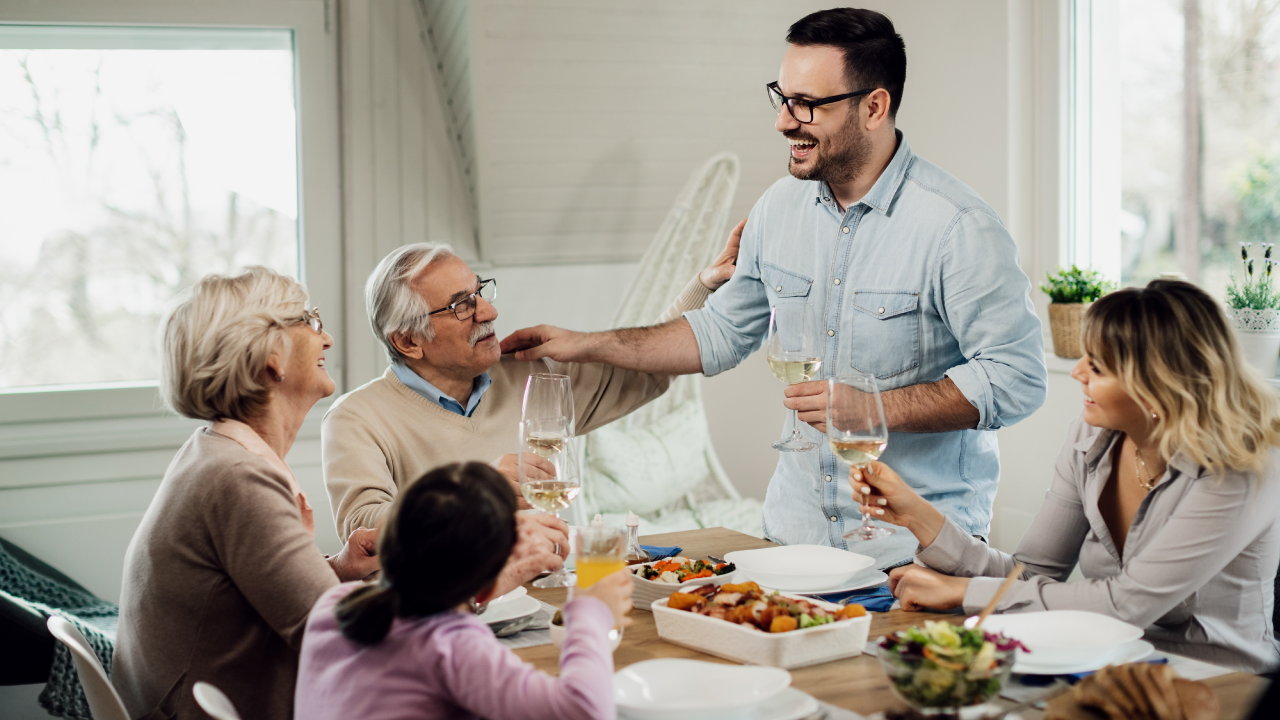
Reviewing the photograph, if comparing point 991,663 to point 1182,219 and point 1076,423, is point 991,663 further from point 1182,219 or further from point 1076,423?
point 1182,219

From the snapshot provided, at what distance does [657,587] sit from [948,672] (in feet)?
1.91

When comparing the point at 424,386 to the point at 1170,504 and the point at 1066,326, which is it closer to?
the point at 1170,504

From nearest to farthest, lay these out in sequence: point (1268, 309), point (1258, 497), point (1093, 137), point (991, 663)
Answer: point (991, 663) → point (1258, 497) → point (1268, 309) → point (1093, 137)

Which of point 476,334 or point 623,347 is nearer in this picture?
point 476,334

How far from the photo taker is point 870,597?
1.60 metres

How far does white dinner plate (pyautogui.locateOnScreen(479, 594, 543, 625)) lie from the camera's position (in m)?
1.48

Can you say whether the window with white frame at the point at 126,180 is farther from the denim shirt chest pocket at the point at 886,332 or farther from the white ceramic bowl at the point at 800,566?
the white ceramic bowl at the point at 800,566

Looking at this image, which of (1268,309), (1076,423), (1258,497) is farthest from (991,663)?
(1268,309)

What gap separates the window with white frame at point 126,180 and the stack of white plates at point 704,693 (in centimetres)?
282

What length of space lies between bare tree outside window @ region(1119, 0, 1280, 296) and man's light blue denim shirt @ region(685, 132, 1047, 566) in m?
1.44

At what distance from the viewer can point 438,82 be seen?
3.68 m

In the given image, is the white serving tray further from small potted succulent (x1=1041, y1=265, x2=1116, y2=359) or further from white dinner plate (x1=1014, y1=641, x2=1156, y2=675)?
small potted succulent (x1=1041, y1=265, x2=1116, y2=359)

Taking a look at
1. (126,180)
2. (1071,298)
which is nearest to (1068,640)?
(1071,298)

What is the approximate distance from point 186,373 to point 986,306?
4.48 ft
